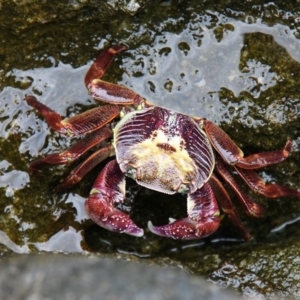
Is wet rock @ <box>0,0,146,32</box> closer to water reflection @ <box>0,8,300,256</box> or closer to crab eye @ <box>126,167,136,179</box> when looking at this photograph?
water reflection @ <box>0,8,300,256</box>

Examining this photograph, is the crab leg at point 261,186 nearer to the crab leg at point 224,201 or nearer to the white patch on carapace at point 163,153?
the crab leg at point 224,201

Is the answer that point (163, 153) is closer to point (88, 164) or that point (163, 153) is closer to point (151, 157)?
point (151, 157)

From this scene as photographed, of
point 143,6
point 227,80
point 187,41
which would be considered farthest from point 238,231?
point 143,6

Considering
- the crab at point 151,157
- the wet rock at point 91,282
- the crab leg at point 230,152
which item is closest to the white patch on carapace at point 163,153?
the crab at point 151,157

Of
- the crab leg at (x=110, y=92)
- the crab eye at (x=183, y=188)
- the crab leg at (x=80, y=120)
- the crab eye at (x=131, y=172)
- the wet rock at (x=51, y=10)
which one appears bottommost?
the crab eye at (x=183, y=188)

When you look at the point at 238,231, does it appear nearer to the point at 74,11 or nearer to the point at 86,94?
the point at 86,94

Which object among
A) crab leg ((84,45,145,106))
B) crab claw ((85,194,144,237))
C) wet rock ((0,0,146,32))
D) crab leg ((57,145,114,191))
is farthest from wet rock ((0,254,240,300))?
wet rock ((0,0,146,32))

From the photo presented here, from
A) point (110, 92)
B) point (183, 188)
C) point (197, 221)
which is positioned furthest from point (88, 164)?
point (197, 221)
